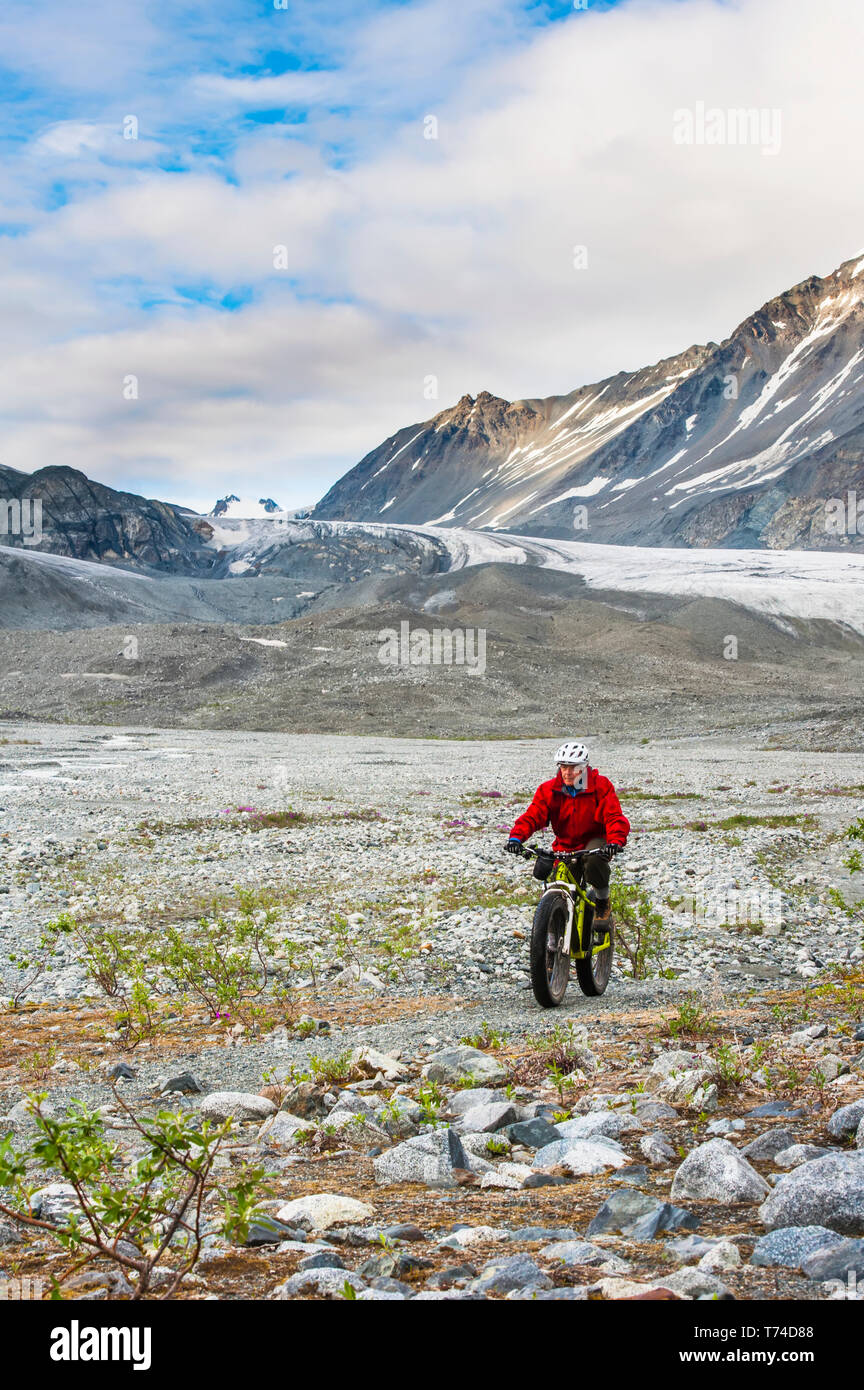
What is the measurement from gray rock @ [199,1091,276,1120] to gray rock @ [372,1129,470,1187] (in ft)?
4.53

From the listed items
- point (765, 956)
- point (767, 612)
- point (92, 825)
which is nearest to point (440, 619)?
point (767, 612)

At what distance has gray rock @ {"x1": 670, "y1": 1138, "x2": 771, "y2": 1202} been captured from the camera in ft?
15.0

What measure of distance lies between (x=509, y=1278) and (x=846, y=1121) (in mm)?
2706

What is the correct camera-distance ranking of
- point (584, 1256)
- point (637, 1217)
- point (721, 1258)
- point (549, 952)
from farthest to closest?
point (549, 952) → point (637, 1217) → point (584, 1256) → point (721, 1258)

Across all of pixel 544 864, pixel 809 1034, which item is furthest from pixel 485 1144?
pixel 544 864

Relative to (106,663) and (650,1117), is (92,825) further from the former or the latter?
(106,663)

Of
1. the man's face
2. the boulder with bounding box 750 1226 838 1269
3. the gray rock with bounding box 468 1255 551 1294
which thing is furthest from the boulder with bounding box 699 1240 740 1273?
the man's face

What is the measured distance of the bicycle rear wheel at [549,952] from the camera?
9.34 meters

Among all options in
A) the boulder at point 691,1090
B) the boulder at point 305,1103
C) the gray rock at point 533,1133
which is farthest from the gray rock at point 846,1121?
the boulder at point 305,1103

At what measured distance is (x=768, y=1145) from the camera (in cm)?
521

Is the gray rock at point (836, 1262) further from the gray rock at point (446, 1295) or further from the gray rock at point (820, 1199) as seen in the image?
the gray rock at point (446, 1295)

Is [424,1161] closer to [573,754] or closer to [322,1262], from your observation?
[322,1262]

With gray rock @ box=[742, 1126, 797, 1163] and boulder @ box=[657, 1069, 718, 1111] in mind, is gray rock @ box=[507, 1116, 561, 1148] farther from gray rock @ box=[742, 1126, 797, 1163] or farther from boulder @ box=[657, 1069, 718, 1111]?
gray rock @ box=[742, 1126, 797, 1163]
